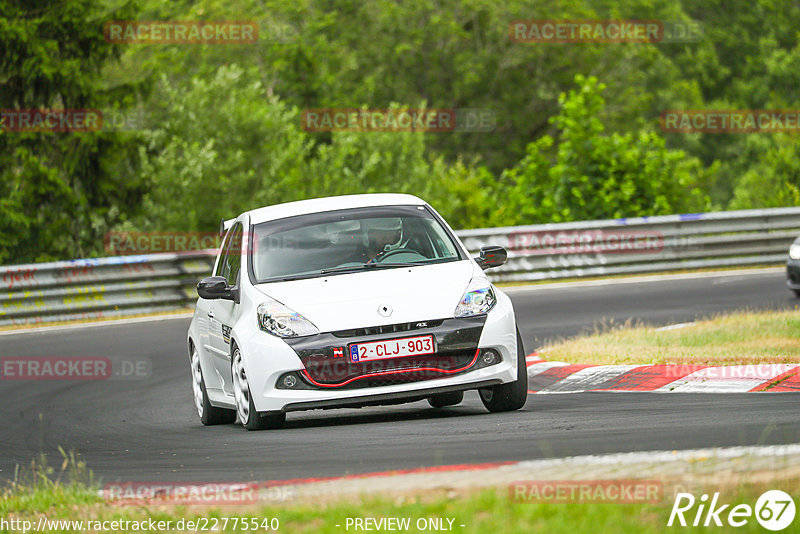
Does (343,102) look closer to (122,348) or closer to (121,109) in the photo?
(121,109)

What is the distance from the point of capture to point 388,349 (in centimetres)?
853

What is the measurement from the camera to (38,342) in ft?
56.0

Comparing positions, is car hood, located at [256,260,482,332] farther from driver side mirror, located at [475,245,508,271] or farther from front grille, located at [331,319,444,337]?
driver side mirror, located at [475,245,508,271]

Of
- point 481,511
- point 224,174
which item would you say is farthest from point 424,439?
point 224,174

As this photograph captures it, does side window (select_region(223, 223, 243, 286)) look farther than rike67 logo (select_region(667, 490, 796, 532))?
Yes

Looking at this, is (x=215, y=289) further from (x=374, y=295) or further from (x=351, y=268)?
(x=374, y=295)

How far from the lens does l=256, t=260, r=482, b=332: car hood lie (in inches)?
338

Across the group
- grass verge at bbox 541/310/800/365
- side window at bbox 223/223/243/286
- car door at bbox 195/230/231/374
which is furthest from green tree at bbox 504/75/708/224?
side window at bbox 223/223/243/286

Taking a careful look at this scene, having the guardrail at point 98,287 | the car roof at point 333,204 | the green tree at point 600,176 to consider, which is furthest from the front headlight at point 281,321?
the green tree at point 600,176

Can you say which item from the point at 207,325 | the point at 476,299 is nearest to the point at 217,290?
the point at 207,325

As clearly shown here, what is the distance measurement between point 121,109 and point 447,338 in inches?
801

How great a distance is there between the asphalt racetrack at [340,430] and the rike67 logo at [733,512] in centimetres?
155

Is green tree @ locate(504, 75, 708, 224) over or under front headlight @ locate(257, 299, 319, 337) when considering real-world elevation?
under

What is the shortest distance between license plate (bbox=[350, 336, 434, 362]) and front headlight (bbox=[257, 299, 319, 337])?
0.30 m
